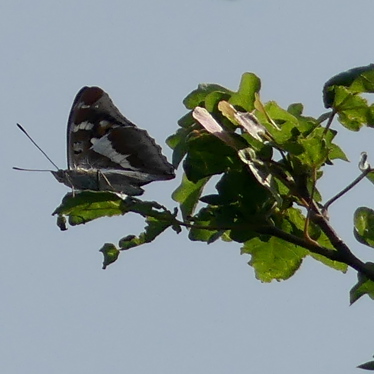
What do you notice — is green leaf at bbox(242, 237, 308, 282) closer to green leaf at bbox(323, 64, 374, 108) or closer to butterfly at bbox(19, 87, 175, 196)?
butterfly at bbox(19, 87, 175, 196)

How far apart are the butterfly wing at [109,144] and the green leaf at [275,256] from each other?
588 millimetres

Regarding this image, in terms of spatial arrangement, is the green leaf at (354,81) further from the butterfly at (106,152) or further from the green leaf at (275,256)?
the butterfly at (106,152)

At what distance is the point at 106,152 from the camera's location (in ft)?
17.7

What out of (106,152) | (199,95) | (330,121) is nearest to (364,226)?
(330,121)

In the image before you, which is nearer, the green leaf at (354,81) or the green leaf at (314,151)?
the green leaf at (314,151)

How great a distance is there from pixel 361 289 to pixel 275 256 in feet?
1.73

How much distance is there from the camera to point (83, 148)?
5602 millimetres

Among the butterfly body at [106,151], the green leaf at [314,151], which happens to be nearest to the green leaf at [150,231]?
the butterfly body at [106,151]

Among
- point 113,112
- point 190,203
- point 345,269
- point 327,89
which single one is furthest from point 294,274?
point 113,112

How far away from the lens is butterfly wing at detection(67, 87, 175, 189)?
187 inches

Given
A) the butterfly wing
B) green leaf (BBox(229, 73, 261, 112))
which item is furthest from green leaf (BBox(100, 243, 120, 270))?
green leaf (BBox(229, 73, 261, 112))

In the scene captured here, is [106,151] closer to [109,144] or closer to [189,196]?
[109,144]

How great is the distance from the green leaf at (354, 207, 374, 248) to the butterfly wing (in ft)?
3.37

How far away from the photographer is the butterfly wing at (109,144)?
4.74 meters
